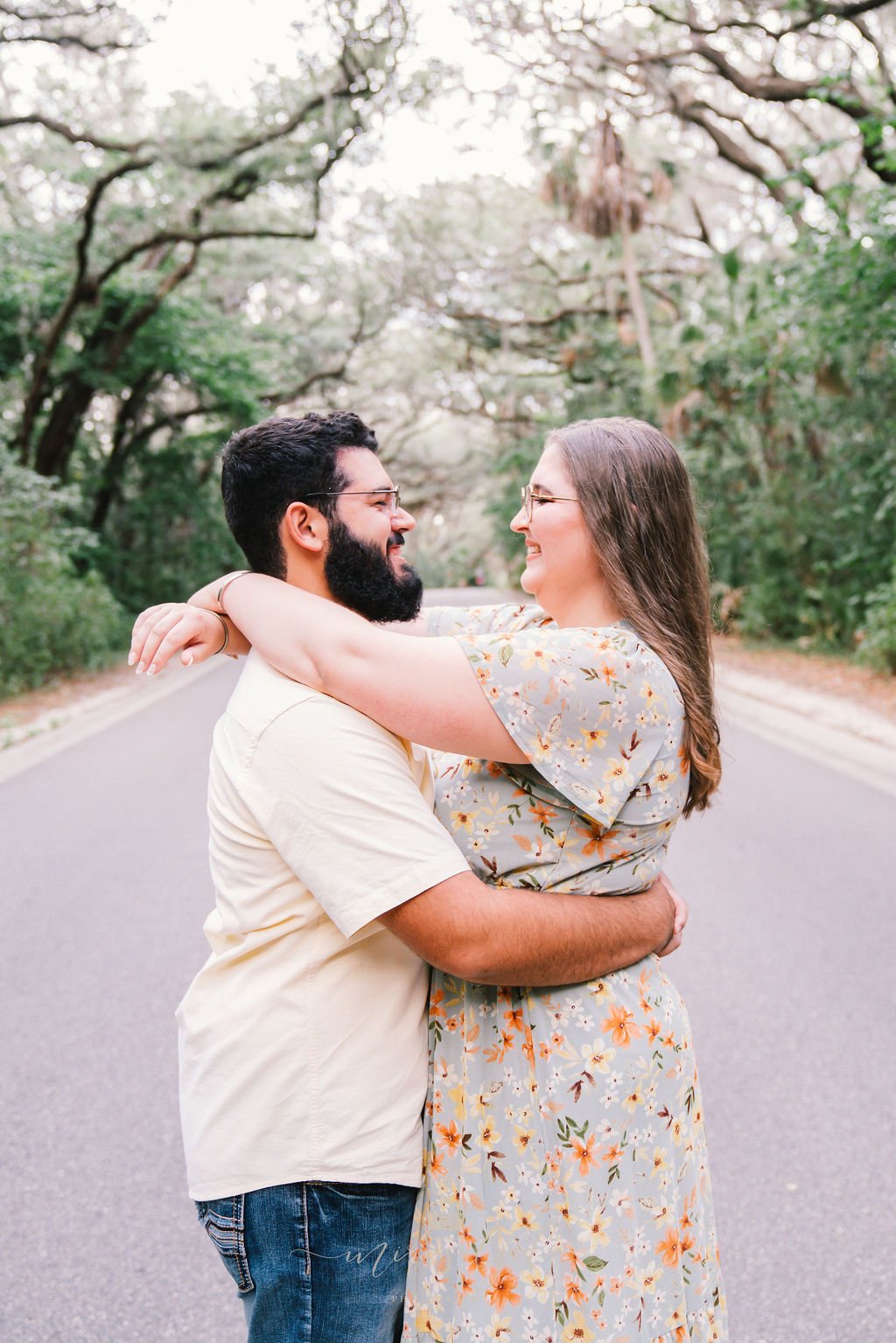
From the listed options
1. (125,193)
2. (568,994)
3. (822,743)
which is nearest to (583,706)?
(568,994)

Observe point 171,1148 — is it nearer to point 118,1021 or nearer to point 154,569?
point 118,1021

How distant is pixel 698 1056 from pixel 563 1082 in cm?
280

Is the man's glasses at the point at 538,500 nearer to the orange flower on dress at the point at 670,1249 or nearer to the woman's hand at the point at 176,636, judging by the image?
the woman's hand at the point at 176,636

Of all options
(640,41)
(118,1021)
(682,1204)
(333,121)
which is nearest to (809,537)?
(640,41)

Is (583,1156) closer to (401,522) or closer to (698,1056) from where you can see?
(401,522)

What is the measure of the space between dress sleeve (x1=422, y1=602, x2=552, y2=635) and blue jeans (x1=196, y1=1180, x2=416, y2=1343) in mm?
955

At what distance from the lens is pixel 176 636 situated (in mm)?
1822

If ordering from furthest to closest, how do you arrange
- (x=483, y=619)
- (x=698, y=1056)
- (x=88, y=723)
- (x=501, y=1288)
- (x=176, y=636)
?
(x=88, y=723) → (x=698, y=1056) → (x=483, y=619) → (x=176, y=636) → (x=501, y=1288)

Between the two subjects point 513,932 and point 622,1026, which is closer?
point 513,932

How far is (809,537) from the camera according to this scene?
16.8m

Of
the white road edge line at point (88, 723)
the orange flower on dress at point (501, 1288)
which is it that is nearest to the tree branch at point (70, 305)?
→ the white road edge line at point (88, 723)

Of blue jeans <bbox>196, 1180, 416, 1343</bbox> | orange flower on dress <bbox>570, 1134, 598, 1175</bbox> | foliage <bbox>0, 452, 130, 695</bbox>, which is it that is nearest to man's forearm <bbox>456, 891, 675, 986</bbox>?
orange flower on dress <bbox>570, 1134, 598, 1175</bbox>

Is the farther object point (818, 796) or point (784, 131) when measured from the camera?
point (784, 131)

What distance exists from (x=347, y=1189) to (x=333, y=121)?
17.0 m
